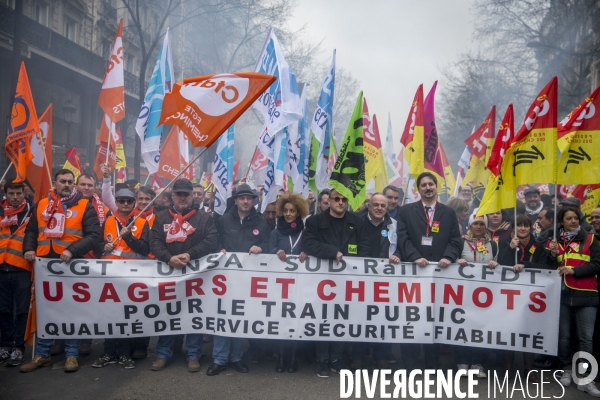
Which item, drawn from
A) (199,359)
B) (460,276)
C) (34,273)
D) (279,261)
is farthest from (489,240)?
(34,273)

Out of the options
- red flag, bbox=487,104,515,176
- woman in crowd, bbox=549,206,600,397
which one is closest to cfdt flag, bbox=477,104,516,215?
red flag, bbox=487,104,515,176

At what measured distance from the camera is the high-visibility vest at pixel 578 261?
548 centimetres

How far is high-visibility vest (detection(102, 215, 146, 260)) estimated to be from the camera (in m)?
5.88

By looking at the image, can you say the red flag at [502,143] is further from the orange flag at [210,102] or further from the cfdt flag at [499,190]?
the orange flag at [210,102]

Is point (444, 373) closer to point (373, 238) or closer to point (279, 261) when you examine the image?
point (373, 238)

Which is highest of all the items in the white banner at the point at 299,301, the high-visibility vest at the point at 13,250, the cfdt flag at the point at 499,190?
the cfdt flag at the point at 499,190

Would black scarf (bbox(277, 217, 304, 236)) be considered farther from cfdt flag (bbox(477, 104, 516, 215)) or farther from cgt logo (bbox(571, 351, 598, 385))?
cgt logo (bbox(571, 351, 598, 385))

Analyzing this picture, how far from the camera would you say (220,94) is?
5883mm

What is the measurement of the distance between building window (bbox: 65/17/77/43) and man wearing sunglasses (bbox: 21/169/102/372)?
21320 millimetres

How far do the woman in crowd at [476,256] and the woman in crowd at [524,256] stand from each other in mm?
203

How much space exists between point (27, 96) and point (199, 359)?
13.4 ft

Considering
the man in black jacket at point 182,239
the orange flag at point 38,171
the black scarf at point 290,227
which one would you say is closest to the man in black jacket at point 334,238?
the black scarf at point 290,227

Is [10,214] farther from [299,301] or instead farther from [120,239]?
[299,301]

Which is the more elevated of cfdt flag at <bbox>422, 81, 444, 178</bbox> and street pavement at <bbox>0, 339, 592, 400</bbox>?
cfdt flag at <bbox>422, 81, 444, 178</bbox>
